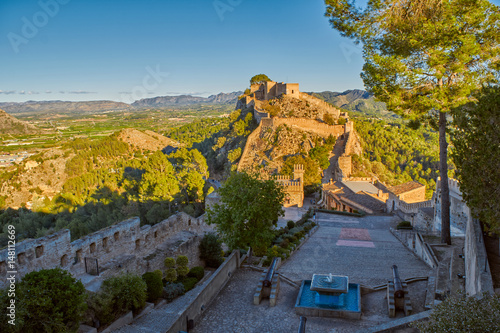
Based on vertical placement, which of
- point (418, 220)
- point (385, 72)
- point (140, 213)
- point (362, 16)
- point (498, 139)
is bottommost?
point (140, 213)

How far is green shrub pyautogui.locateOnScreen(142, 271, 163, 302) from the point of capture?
10.2 metres

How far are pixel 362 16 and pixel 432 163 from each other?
71.1m

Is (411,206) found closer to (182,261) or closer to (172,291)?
(182,261)

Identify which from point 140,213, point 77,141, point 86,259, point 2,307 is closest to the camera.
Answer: point 2,307

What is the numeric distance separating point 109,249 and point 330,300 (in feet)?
23.4

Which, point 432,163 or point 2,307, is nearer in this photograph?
point 2,307

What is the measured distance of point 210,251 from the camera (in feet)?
46.7

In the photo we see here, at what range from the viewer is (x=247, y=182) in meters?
12.1

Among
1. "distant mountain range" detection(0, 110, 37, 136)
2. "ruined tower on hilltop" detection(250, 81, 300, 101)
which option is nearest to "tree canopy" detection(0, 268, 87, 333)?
"ruined tower on hilltop" detection(250, 81, 300, 101)

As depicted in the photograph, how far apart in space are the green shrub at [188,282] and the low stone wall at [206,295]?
1636 millimetres

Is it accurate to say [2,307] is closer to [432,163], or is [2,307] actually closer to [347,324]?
[347,324]

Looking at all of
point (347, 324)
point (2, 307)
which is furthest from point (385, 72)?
point (2, 307)

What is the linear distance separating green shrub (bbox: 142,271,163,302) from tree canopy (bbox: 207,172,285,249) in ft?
8.64

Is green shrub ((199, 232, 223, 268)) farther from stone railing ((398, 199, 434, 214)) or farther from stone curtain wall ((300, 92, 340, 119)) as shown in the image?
stone curtain wall ((300, 92, 340, 119))
